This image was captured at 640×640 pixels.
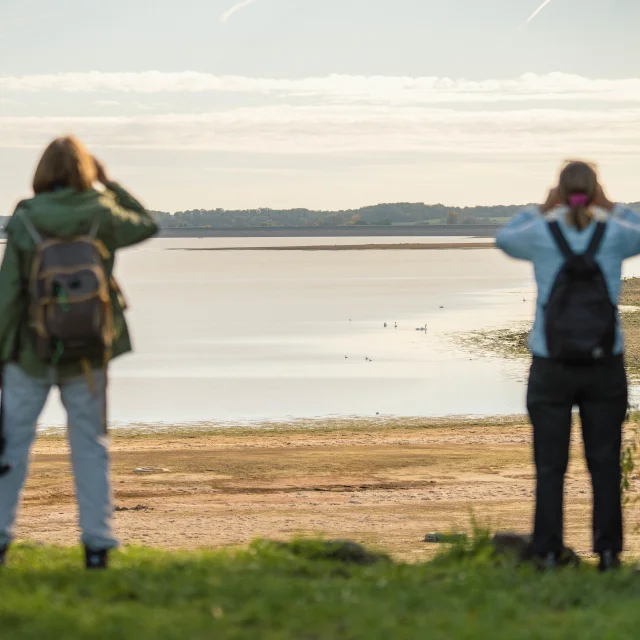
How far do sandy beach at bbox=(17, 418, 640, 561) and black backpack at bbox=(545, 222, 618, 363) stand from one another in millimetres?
3855

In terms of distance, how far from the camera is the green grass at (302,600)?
15.2ft

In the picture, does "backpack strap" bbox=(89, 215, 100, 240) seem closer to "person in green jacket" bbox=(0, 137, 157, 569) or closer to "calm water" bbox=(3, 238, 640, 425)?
"person in green jacket" bbox=(0, 137, 157, 569)

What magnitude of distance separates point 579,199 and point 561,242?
0.24 meters

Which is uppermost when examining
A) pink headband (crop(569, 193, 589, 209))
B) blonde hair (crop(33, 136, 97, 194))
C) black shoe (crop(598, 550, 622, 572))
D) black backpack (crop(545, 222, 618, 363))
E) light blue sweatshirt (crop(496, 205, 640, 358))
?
blonde hair (crop(33, 136, 97, 194))

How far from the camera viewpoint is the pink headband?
20.3 ft

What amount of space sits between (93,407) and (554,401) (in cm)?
229

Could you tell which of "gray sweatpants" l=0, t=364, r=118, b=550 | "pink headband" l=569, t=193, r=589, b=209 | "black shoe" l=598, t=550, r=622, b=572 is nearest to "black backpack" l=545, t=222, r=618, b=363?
"pink headband" l=569, t=193, r=589, b=209

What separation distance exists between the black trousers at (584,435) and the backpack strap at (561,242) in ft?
1.77

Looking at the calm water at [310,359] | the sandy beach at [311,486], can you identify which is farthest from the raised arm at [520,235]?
the calm water at [310,359]

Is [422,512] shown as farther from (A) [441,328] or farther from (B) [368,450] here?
(A) [441,328]

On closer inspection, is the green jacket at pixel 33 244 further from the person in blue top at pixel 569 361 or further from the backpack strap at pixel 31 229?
the person in blue top at pixel 569 361


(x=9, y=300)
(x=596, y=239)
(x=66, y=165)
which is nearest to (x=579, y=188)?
(x=596, y=239)

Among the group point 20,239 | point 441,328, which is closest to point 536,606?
point 20,239

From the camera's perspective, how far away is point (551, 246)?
6164mm
